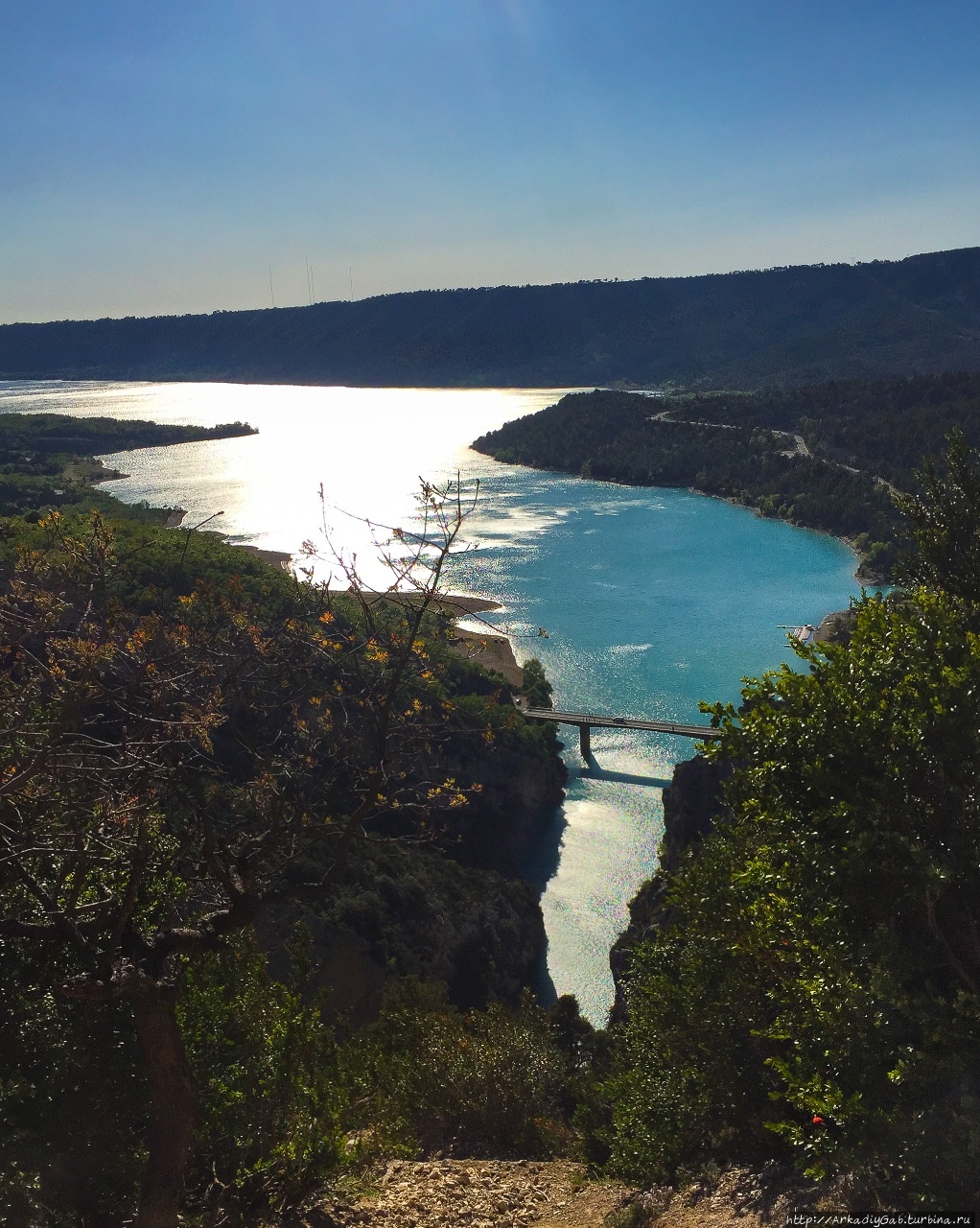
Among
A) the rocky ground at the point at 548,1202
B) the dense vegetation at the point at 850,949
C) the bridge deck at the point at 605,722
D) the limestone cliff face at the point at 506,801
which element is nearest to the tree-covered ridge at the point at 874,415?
the bridge deck at the point at 605,722

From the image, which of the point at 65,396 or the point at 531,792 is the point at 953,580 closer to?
the point at 531,792

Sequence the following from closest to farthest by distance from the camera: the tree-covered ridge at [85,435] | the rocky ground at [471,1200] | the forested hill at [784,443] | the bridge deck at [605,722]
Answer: the rocky ground at [471,1200] → the bridge deck at [605,722] → the forested hill at [784,443] → the tree-covered ridge at [85,435]

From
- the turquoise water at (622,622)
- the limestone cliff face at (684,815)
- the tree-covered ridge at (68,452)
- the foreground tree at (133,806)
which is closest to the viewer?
the foreground tree at (133,806)

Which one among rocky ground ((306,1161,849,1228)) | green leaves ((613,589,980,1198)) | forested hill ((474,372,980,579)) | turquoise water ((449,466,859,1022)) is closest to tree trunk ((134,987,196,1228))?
rocky ground ((306,1161,849,1228))

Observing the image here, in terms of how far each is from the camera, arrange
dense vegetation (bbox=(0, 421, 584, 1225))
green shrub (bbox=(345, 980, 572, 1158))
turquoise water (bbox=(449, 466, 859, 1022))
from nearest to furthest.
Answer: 1. dense vegetation (bbox=(0, 421, 584, 1225))
2. green shrub (bbox=(345, 980, 572, 1158))
3. turquoise water (bbox=(449, 466, 859, 1022))

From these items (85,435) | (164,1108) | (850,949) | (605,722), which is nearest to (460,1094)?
(164,1108)

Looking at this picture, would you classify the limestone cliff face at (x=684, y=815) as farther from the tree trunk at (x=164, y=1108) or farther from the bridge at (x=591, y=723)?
the tree trunk at (x=164, y=1108)

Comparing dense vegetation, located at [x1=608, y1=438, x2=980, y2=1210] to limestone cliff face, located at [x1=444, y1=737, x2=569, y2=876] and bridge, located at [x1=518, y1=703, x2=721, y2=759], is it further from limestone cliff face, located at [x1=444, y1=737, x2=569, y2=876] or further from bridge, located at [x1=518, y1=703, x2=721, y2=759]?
bridge, located at [x1=518, y1=703, x2=721, y2=759]
